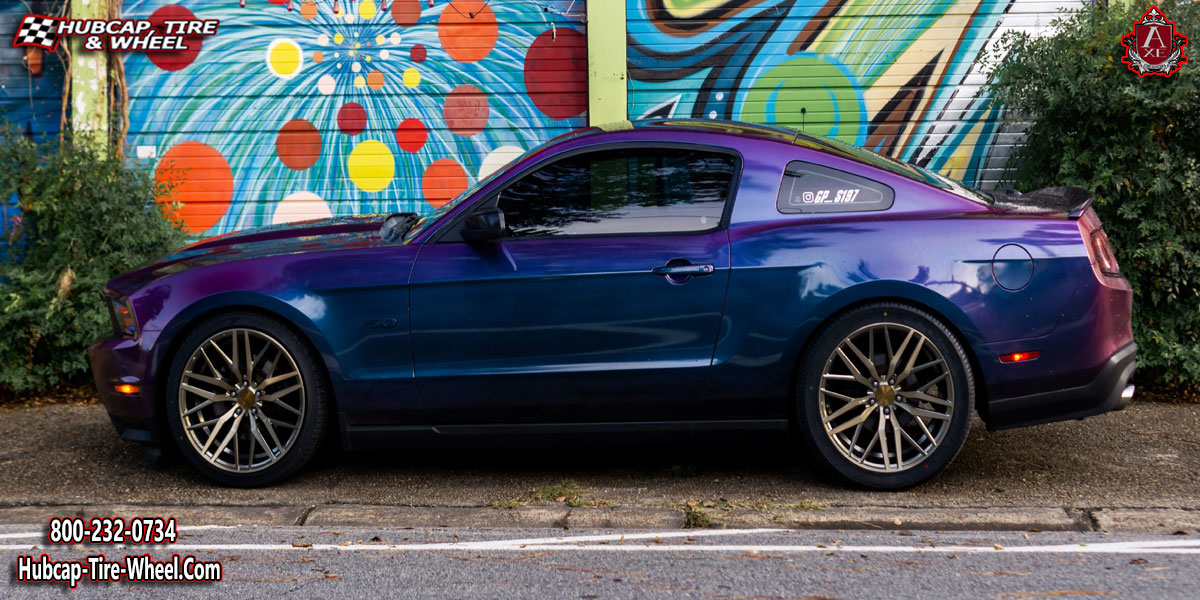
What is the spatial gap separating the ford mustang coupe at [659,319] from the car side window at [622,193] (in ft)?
0.04

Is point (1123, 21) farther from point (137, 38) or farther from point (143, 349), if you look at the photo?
point (137, 38)

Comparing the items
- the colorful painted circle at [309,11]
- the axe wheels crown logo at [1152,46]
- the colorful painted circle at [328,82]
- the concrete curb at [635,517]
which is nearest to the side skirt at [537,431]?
the concrete curb at [635,517]

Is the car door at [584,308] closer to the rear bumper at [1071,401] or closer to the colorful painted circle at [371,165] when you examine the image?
the rear bumper at [1071,401]

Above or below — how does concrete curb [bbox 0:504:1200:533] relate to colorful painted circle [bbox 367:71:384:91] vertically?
below

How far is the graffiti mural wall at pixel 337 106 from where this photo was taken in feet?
29.9

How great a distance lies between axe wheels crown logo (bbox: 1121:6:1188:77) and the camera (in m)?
6.99

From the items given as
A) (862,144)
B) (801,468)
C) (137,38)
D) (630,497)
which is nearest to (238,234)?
(630,497)

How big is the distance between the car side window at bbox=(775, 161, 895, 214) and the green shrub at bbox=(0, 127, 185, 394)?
4.65 metres

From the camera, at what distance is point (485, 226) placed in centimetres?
492

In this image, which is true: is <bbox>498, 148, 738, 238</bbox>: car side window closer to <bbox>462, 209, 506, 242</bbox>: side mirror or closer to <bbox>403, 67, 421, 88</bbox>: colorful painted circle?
<bbox>462, 209, 506, 242</bbox>: side mirror

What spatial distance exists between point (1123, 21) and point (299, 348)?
18.2 ft

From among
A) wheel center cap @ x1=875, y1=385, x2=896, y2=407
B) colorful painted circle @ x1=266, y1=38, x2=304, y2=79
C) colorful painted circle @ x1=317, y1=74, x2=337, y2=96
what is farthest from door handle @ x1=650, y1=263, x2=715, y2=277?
colorful painted circle @ x1=266, y1=38, x2=304, y2=79

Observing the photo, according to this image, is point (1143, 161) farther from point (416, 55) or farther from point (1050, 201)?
point (416, 55)

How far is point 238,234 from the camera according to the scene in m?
5.93
